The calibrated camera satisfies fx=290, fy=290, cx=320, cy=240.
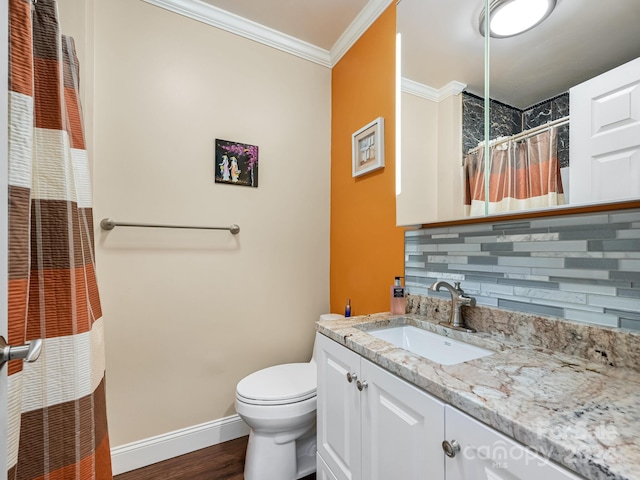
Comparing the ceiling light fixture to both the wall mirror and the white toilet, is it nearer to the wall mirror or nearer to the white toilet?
the wall mirror

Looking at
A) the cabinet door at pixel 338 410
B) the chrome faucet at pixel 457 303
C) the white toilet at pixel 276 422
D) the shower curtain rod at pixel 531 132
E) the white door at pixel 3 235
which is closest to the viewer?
the white door at pixel 3 235

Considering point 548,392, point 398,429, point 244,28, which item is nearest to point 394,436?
point 398,429

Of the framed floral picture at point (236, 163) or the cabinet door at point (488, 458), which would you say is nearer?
the cabinet door at point (488, 458)

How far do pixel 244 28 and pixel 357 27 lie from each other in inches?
27.3

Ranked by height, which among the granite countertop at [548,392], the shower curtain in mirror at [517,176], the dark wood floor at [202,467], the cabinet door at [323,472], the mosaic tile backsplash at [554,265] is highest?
the shower curtain in mirror at [517,176]

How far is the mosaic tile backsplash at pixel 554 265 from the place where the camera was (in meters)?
0.76

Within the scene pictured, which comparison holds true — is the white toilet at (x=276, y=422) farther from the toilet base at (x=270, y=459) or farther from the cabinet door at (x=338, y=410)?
the cabinet door at (x=338, y=410)

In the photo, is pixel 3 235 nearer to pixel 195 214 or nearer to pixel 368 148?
pixel 195 214

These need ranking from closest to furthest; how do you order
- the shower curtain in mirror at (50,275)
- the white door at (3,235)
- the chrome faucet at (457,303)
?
the white door at (3,235)
the shower curtain in mirror at (50,275)
the chrome faucet at (457,303)

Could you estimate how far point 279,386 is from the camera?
4.62 feet

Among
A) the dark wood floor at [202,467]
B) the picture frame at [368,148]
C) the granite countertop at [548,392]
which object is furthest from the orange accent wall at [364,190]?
the dark wood floor at [202,467]

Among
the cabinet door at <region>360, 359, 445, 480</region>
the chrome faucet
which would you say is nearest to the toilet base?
the cabinet door at <region>360, 359, 445, 480</region>

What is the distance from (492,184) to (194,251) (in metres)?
1.50

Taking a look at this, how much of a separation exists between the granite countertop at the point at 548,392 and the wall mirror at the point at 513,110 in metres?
0.43
